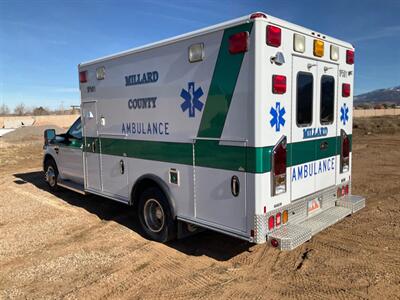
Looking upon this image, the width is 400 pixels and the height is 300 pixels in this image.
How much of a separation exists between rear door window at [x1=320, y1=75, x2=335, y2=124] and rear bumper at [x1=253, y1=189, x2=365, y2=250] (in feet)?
3.28

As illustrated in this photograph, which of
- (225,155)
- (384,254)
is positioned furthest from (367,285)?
(225,155)

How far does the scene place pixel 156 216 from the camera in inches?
208

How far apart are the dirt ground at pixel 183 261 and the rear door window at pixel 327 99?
173 cm

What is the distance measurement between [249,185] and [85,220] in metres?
3.81

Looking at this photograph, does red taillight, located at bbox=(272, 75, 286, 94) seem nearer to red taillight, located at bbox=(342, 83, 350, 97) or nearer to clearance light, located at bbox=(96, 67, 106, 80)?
red taillight, located at bbox=(342, 83, 350, 97)

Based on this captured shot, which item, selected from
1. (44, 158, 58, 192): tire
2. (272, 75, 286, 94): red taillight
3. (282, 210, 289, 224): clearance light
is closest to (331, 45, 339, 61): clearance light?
(272, 75, 286, 94): red taillight

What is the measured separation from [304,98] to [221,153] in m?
1.24

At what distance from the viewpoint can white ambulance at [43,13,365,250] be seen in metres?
3.76

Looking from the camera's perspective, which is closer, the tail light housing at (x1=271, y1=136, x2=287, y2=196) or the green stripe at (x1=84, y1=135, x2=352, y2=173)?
the green stripe at (x1=84, y1=135, x2=352, y2=173)

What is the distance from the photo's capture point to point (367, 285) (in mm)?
3809

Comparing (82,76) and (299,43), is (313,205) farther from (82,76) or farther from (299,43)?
(82,76)

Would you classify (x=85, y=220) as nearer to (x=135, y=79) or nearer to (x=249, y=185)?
(x=135, y=79)

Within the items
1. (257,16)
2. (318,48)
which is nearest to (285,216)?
(318,48)

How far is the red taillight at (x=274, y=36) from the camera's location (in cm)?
367
